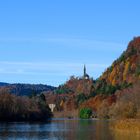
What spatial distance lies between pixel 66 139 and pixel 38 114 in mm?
117556

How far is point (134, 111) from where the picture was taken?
121m

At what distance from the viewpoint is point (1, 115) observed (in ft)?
511

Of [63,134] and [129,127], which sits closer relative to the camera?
[129,127]

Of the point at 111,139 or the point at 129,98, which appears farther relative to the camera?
the point at 129,98

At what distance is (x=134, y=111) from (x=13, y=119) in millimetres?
53781

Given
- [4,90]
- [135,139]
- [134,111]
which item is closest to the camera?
[135,139]

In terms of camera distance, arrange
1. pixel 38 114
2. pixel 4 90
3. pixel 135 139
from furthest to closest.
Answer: pixel 38 114, pixel 4 90, pixel 135 139

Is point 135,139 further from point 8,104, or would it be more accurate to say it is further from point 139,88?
point 8,104

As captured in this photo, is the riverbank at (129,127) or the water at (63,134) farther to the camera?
the riverbank at (129,127)

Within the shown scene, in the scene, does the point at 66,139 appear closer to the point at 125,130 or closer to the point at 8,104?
the point at 125,130

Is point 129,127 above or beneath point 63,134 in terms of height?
above

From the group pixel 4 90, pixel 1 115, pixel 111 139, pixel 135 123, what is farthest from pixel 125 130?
pixel 4 90

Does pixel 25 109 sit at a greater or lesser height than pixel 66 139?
greater

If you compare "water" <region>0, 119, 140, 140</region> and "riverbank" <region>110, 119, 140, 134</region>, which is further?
"riverbank" <region>110, 119, 140, 134</region>
